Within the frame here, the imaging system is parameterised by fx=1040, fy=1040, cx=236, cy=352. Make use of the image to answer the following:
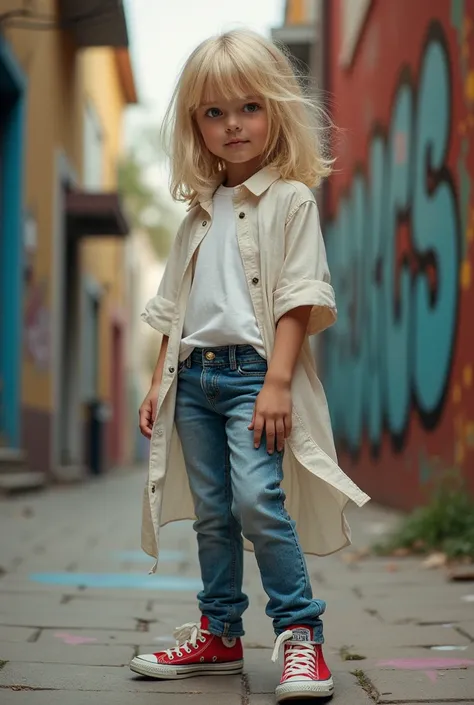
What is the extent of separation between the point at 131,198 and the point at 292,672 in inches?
999

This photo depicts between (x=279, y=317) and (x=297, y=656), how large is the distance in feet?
2.53

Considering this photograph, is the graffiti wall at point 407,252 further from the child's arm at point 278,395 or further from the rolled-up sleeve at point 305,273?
the child's arm at point 278,395

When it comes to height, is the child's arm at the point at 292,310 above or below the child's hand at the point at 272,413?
above

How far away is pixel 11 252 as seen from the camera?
30.1ft

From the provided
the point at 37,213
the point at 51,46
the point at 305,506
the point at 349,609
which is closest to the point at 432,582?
the point at 349,609

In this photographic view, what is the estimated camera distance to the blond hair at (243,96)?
249 cm

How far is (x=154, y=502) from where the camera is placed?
2.51 meters

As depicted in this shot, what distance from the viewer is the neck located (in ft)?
8.67

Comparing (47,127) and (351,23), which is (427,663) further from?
(47,127)

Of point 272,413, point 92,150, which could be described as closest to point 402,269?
point 272,413

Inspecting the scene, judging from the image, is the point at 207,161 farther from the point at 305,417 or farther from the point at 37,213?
the point at 37,213

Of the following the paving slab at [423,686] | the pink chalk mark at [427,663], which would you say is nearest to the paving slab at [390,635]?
the pink chalk mark at [427,663]

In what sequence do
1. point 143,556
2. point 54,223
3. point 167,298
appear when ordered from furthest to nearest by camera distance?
point 54,223
point 143,556
point 167,298

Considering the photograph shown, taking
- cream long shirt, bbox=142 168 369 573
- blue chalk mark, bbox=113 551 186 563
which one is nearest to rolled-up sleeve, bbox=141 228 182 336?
cream long shirt, bbox=142 168 369 573
